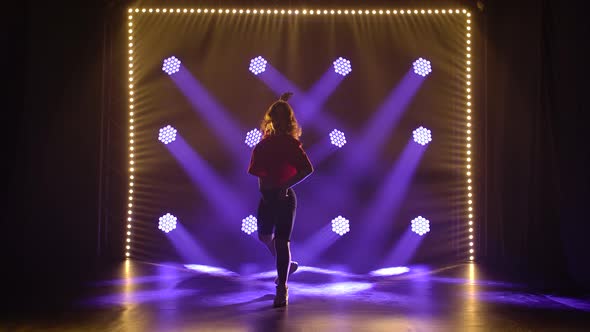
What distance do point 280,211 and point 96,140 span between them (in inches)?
97.9

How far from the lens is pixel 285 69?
452 centimetres

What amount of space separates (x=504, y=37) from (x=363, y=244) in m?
2.20

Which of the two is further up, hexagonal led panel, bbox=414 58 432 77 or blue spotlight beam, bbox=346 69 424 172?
hexagonal led panel, bbox=414 58 432 77

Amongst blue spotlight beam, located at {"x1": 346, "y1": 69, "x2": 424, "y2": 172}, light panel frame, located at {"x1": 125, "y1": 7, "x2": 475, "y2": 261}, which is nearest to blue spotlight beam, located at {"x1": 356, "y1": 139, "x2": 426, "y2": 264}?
blue spotlight beam, located at {"x1": 346, "y1": 69, "x2": 424, "y2": 172}

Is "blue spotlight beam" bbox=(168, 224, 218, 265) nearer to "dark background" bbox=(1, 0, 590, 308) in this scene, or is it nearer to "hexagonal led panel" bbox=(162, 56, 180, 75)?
"dark background" bbox=(1, 0, 590, 308)

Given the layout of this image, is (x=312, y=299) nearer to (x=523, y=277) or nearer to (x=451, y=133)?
(x=523, y=277)

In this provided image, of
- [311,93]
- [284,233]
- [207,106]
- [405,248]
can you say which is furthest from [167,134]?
[405,248]

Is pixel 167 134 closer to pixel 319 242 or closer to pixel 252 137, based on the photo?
pixel 252 137

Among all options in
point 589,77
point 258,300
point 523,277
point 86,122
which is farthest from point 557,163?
point 86,122

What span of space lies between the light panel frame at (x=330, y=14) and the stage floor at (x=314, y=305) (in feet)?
2.55

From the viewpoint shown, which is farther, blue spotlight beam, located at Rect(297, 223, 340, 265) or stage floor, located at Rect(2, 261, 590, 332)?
blue spotlight beam, located at Rect(297, 223, 340, 265)

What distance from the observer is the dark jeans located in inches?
104

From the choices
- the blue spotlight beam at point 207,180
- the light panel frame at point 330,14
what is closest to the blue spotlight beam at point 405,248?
the light panel frame at point 330,14

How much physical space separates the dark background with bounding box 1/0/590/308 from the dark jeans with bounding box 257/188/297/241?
1.70m
